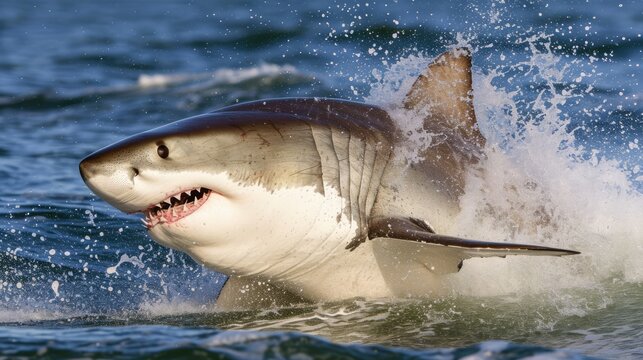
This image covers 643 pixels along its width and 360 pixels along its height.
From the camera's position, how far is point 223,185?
5.44 m

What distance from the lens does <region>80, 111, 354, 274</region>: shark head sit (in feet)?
17.3

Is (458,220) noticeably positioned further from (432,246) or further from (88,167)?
(88,167)

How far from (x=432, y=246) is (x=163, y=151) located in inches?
55.7

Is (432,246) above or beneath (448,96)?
beneath

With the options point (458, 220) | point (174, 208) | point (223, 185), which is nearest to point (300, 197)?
point (223, 185)

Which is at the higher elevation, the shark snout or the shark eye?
the shark eye

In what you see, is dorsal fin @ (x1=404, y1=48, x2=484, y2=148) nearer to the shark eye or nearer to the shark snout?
the shark eye

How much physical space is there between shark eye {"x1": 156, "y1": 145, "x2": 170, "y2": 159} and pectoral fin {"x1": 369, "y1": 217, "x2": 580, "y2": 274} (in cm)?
116

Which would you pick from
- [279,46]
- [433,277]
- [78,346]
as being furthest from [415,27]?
[78,346]

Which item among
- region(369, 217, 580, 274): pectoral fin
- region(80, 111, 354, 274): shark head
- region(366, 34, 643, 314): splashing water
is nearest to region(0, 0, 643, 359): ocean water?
region(366, 34, 643, 314): splashing water

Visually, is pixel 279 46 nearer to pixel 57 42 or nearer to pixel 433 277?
pixel 57 42

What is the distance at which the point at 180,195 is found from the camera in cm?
537

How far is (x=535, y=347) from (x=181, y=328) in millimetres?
1708

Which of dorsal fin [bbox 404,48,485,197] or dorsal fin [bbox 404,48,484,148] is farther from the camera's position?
dorsal fin [bbox 404,48,484,148]
